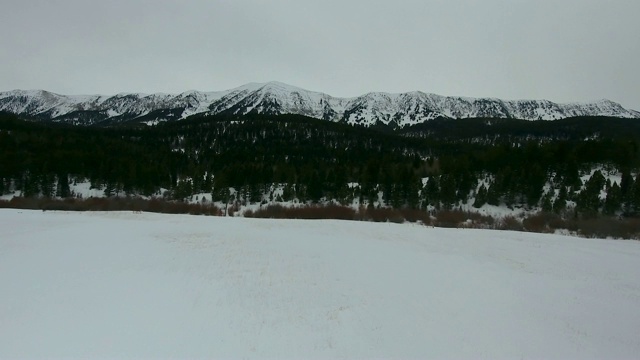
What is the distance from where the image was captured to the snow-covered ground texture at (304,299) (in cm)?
766

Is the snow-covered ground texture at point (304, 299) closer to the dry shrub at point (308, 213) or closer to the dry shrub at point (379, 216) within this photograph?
the dry shrub at point (379, 216)

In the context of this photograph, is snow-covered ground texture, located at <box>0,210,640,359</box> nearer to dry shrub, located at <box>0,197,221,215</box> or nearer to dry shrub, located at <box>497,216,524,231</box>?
dry shrub, located at <box>497,216,524,231</box>

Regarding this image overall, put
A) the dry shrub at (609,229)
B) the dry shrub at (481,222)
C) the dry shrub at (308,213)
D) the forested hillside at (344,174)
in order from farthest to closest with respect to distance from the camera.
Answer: the forested hillside at (344,174), the dry shrub at (308,213), the dry shrub at (481,222), the dry shrub at (609,229)

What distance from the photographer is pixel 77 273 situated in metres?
11.5

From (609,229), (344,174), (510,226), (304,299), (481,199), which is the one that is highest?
(344,174)

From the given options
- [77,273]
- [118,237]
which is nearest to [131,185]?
[118,237]

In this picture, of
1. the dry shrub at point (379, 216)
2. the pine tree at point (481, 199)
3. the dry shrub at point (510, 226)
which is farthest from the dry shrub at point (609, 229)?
the pine tree at point (481, 199)

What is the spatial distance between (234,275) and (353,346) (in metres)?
5.92

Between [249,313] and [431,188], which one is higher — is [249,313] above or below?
below

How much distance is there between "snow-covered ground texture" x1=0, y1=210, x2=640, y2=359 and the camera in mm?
7664

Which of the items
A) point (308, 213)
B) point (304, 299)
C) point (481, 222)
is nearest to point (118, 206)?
point (308, 213)

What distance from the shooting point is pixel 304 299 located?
33.5ft

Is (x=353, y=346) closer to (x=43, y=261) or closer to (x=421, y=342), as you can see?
(x=421, y=342)

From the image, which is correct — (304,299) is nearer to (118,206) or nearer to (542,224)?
(542,224)
